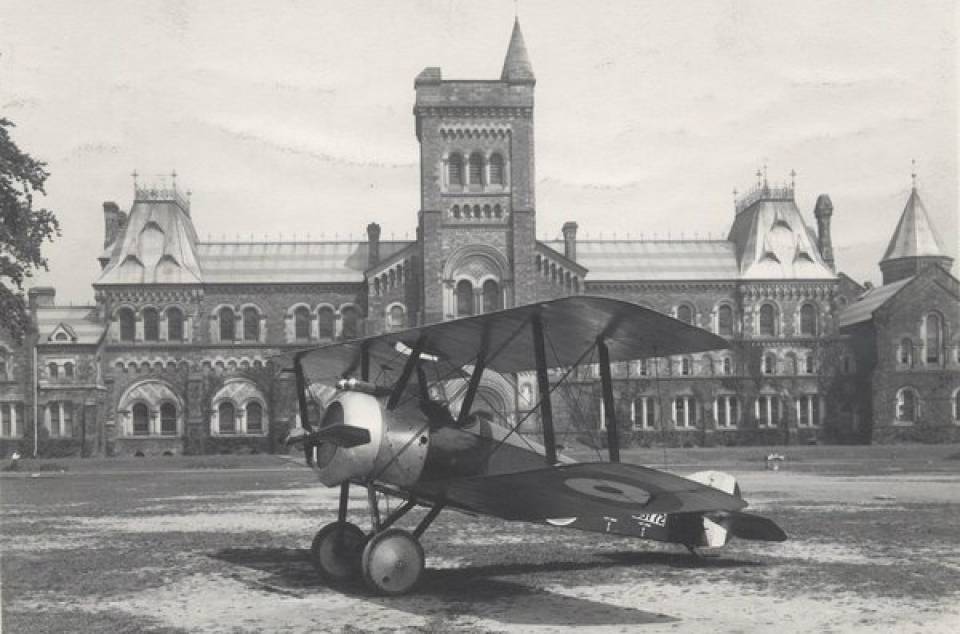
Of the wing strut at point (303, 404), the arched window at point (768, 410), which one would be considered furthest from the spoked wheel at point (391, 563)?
the arched window at point (768, 410)

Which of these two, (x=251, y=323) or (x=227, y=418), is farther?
(x=251, y=323)

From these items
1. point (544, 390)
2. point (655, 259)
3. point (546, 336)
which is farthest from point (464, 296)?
point (544, 390)

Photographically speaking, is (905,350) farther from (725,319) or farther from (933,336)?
(725,319)

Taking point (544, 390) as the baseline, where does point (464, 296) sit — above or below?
above

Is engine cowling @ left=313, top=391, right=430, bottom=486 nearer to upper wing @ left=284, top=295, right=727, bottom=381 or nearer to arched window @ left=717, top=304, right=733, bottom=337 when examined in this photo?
upper wing @ left=284, top=295, right=727, bottom=381

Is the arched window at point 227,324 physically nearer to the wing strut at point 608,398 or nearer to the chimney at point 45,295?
the chimney at point 45,295

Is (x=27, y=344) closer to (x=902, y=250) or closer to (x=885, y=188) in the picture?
(x=885, y=188)
